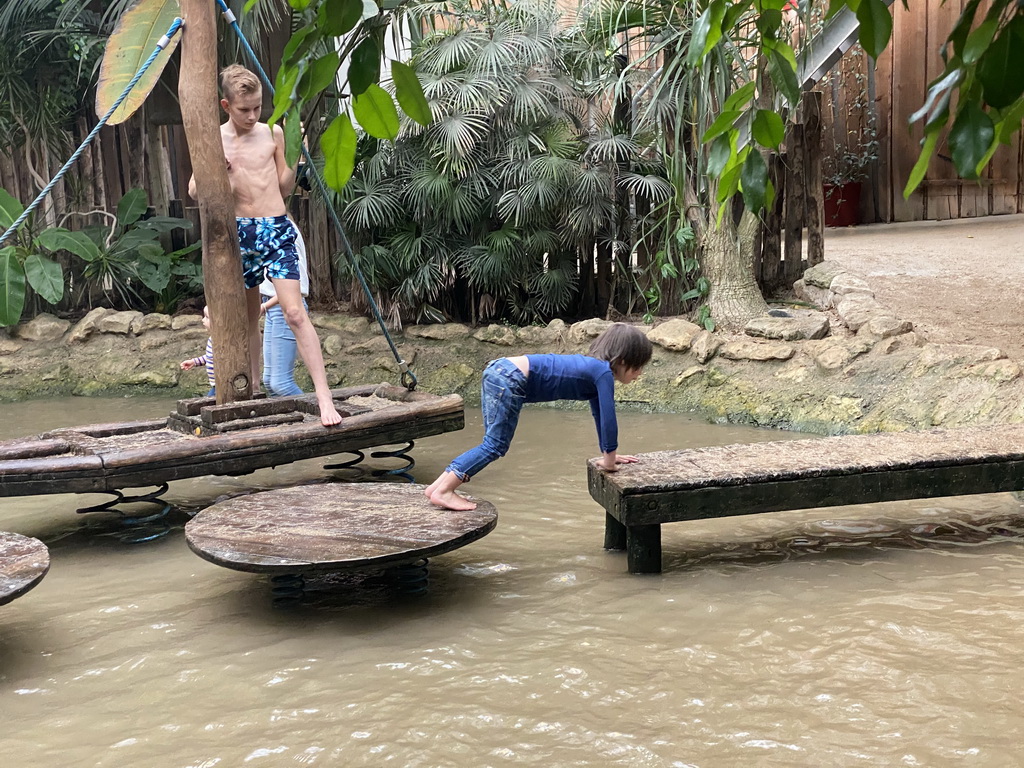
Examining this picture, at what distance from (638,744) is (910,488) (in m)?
2.04

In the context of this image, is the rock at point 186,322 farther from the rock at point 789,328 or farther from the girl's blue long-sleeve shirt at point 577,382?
the girl's blue long-sleeve shirt at point 577,382

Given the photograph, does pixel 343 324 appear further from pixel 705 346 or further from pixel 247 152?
pixel 247 152

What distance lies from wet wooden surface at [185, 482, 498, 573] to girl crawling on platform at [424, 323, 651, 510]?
20 cm

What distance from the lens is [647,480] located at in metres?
4.11

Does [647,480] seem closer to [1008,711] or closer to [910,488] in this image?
[910,488]

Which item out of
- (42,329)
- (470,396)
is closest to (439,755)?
(470,396)

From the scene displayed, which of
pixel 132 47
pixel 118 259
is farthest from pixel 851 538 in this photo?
pixel 118 259

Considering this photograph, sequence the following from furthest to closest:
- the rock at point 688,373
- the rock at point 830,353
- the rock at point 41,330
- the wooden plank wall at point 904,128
A: 1. the wooden plank wall at point 904,128
2. the rock at point 41,330
3. the rock at point 688,373
4. the rock at point 830,353

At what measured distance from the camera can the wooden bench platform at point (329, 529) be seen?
11.4 ft

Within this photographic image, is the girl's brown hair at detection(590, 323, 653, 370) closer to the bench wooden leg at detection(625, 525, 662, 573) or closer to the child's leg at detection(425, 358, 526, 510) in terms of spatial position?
the child's leg at detection(425, 358, 526, 510)

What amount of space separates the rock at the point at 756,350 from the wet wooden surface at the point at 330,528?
356 cm

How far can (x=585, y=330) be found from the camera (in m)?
7.80

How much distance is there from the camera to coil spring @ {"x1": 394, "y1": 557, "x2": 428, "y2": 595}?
4.05 m

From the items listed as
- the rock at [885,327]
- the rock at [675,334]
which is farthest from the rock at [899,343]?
the rock at [675,334]
